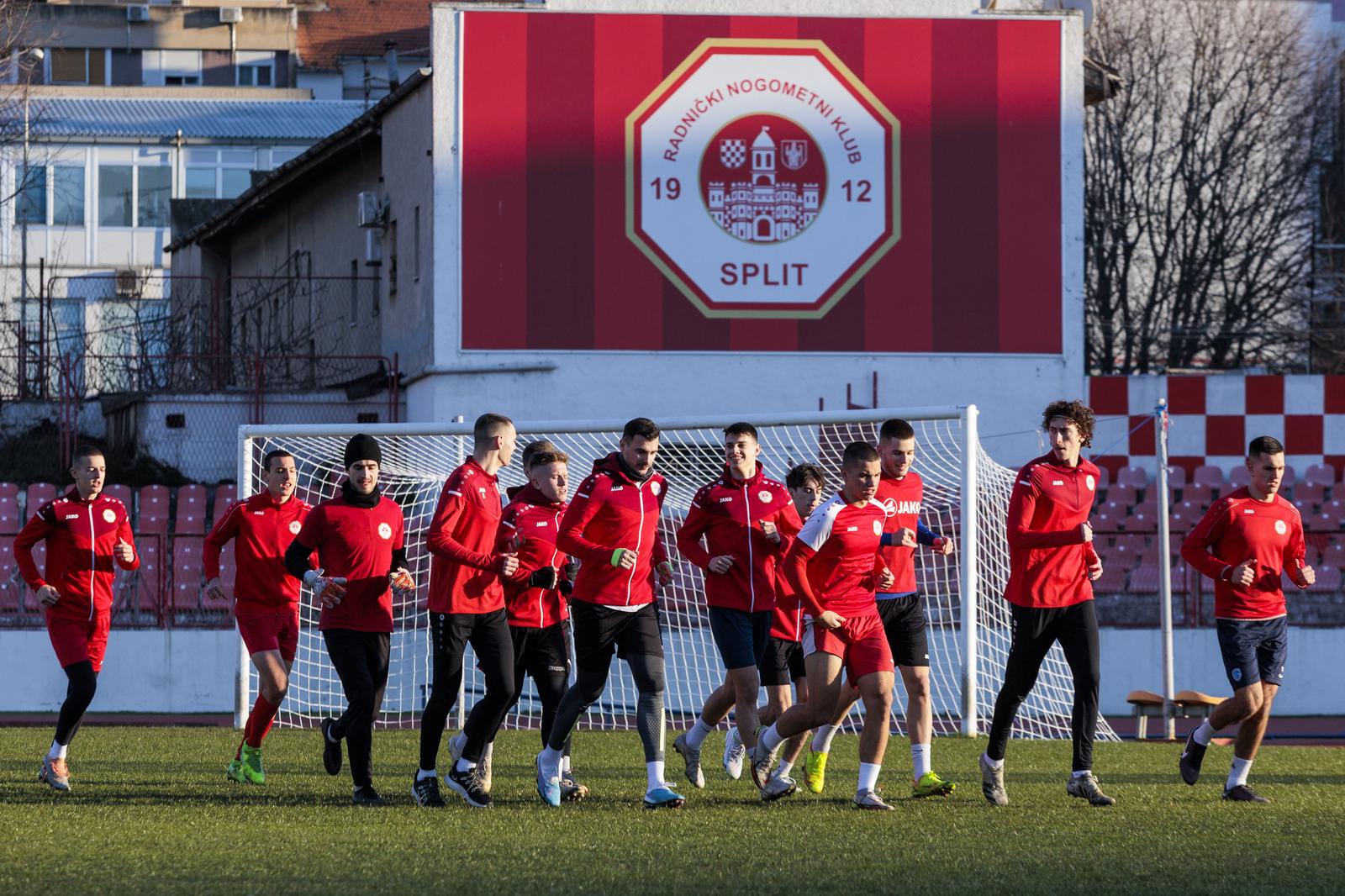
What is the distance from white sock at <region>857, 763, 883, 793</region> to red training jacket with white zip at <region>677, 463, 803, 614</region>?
113cm

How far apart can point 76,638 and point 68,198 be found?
41477 mm

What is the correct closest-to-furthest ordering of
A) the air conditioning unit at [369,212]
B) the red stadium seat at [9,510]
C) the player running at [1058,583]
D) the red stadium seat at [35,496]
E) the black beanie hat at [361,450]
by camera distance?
1. the player running at [1058,583]
2. the black beanie hat at [361,450]
3. the red stadium seat at [9,510]
4. the red stadium seat at [35,496]
5. the air conditioning unit at [369,212]

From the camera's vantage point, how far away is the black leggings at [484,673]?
8789mm

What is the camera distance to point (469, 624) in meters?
8.88

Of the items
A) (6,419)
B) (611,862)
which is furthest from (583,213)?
(611,862)

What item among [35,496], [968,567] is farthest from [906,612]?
[35,496]

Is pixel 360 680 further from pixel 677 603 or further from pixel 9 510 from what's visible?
pixel 9 510

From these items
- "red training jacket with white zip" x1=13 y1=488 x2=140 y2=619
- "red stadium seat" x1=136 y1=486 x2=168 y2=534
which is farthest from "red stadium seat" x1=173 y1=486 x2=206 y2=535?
"red training jacket with white zip" x1=13 y1=488 x2=140 y2=619

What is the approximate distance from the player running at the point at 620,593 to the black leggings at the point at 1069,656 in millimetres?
1647

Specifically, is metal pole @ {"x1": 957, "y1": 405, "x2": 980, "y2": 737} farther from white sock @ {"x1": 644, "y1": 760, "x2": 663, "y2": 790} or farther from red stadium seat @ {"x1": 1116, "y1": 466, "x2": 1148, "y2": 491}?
red stadium seat @ {"x1": 1116, "y1": 466, "x2": 1148, "y2": 491}

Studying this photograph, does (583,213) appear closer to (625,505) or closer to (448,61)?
(448,61)

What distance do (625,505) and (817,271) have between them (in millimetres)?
13913

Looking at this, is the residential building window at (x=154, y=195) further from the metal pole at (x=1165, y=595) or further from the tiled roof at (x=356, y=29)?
the metal pole at (x=1165, y=595)

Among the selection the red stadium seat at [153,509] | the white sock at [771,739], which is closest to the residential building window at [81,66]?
the red stadium seat at [153,509]
